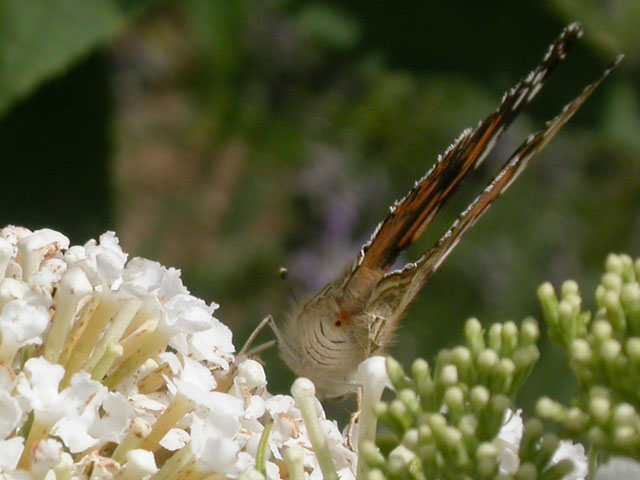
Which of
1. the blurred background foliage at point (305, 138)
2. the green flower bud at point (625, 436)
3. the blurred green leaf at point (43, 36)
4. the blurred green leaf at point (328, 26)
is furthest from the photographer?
the blurred green leaf at point (328, 26)

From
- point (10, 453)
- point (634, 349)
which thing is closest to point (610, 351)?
point (634, 349)

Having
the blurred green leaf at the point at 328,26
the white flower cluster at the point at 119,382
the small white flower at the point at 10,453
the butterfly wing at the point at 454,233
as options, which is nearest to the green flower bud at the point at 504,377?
the white flower cluster at the point at 119,382

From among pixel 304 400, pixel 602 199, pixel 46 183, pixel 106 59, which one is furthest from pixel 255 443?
pixel 602 199

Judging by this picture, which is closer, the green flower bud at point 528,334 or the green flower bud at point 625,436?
the green flower bud at point 625,436

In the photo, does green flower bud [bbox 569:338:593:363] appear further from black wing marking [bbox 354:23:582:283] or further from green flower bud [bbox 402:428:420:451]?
black wing marking [bbox 354:23:582:283]

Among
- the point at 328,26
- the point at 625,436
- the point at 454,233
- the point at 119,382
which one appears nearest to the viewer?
the point at 625,436

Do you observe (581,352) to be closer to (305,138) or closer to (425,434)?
(425,434)

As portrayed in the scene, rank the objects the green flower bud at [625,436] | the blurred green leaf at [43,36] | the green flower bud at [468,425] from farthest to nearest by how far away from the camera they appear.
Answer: the blurred green leaf at [43,36] < the green flower bud at [468,425] < the green flower bud at [625,436]

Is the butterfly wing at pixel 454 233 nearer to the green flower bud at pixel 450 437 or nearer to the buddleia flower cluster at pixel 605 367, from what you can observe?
the buddleia flower cluster at pixel 605 367
